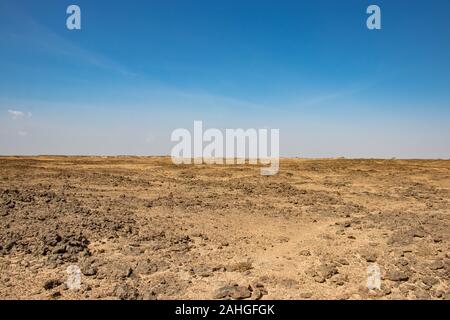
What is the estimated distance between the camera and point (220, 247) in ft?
27.8

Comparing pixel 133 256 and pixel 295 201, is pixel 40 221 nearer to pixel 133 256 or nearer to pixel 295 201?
pixel 133 256

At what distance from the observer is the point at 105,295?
5.95 metres

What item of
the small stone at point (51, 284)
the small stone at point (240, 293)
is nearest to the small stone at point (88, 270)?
the small stone at point (51, 284)

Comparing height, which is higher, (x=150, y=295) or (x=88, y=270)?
(x=88, y=270)

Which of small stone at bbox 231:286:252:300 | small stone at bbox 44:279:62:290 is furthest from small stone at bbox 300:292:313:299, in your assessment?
small stone at bbox 44:279:62:290

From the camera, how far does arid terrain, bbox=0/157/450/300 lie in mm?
6266

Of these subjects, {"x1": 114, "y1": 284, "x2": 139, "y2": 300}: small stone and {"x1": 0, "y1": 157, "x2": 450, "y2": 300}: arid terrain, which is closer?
{"x1": 114, "y1": 284, "x2": 139, "y2": 300}: small stone

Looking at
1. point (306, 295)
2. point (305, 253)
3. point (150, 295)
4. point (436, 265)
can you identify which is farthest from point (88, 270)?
point (436, 265)

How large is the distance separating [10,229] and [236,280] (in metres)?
5.94

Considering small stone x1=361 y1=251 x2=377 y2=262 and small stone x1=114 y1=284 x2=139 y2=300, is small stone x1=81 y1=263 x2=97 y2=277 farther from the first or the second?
small stone x1=361 y1=251 x2=377 y2=262

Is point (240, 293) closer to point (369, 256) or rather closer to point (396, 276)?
point (396, 276)

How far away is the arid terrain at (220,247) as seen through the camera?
6.27 metres
